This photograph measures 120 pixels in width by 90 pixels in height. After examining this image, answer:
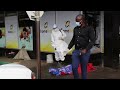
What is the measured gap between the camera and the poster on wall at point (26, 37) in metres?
14.6

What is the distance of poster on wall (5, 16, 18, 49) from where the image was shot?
15590mm

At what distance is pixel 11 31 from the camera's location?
15914 mm

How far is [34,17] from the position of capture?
7.40 m

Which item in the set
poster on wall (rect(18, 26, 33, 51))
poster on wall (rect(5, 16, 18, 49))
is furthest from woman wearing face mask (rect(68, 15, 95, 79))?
poster on wall (rect(5, 16, 18, 49))

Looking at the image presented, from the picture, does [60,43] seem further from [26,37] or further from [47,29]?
[26,37]

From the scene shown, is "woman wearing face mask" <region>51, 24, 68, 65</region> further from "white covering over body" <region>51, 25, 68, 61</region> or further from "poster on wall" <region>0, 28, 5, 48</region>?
"poster on wall" <region>0, 28, 5, 48</region>

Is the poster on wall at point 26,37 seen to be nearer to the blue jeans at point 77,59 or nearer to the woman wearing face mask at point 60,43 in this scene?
the woman wearing face mask at point 60,43

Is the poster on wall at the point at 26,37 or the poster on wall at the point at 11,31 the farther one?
the poster on wall at the point at 11,31

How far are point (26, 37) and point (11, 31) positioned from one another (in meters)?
1.48

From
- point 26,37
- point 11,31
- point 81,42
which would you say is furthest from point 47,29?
point 81,42

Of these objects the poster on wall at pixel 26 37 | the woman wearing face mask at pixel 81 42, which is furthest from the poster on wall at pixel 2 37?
the woman wearing face mask at pixel 81 42

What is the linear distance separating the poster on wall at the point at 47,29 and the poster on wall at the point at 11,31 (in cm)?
243

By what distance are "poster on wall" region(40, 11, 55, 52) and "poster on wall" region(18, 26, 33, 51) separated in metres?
1.04
